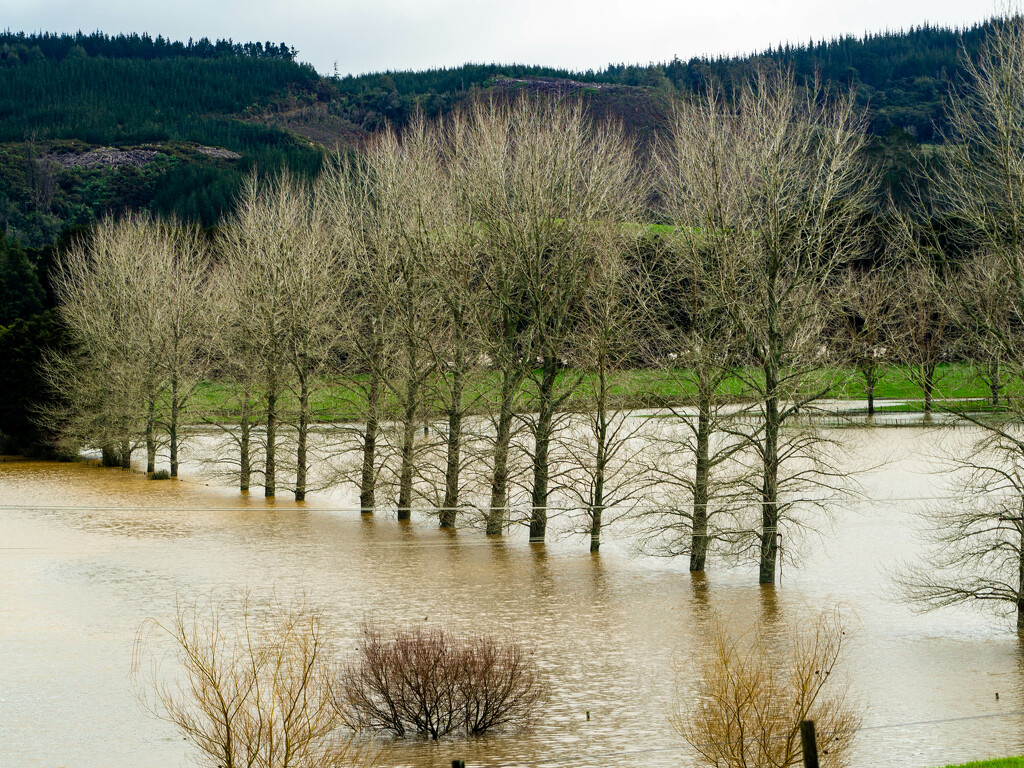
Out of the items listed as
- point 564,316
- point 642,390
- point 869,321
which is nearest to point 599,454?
point 642,390

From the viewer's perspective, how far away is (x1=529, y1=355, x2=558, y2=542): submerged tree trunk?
3600cm

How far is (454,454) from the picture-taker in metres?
38.8

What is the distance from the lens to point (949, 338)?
75.6 meters

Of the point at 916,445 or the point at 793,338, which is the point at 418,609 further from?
the point at 916,445

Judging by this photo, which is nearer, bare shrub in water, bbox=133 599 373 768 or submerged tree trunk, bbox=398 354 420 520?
bare shrub in water, bbox=133 599 373 768

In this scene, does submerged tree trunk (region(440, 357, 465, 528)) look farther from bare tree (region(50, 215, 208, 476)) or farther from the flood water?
bare tree (region(50, 215, 208, 476))

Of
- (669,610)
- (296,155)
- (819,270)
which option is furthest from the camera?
(296,155)

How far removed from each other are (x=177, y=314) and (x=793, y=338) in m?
34.9

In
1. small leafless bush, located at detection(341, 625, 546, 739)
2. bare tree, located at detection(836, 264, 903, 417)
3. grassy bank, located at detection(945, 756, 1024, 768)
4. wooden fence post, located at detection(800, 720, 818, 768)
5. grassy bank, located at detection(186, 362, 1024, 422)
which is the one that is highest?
bare tree, located at detection(836, 264, 903, 417)

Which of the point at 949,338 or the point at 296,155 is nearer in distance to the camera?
the point at 949,338

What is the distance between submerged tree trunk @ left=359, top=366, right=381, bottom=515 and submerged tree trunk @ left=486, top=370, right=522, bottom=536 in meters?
5.43

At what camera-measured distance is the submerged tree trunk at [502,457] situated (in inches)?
1454

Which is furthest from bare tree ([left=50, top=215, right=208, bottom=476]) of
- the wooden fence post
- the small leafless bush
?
the wooden fence post

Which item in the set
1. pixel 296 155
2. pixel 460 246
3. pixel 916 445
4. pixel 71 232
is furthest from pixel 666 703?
pixel 296 155
